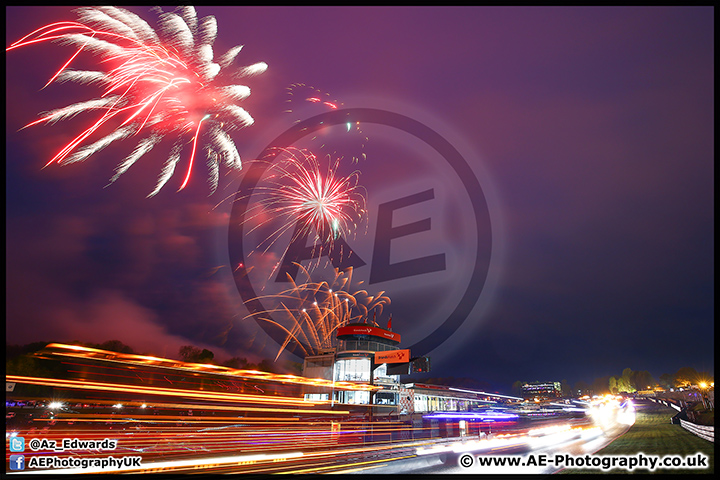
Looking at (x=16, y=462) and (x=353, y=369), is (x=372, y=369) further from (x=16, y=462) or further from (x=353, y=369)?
(x=16, y=462)

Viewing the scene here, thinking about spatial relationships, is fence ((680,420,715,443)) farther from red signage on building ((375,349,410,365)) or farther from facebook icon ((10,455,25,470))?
red signage on building ((375,349,410,365))

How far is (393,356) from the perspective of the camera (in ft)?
270

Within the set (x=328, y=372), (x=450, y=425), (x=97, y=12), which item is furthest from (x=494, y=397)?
(x=97, y=12)

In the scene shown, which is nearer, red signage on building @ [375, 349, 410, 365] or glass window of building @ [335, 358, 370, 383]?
red signage on building @ [375, 349, 410, 365]

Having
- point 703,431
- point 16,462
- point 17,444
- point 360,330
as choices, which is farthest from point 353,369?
point 16,462

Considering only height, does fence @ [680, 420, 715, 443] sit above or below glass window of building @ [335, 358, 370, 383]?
above

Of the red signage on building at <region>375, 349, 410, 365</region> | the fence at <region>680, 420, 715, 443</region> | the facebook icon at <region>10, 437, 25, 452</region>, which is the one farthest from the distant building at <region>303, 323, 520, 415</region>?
the facebook icon at <region>10, 437, 25, 452</region>

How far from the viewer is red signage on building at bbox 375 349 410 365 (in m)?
81.1

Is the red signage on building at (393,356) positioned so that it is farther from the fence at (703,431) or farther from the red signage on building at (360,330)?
the fence at (703,431)

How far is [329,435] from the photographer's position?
93.0 ft

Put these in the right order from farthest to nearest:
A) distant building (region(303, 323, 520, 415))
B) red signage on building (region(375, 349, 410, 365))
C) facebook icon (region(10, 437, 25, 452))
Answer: distant building (region(303, 323, 520, 415)) → red signage on building (region(375, 349, 410, 365)) → facebook icon (region(10, 437, 25, 452))

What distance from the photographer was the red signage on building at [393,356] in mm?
81062

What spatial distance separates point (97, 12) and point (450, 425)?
41.9 m

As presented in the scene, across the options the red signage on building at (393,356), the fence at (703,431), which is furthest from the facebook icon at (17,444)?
the red signage on building at (393,356)
